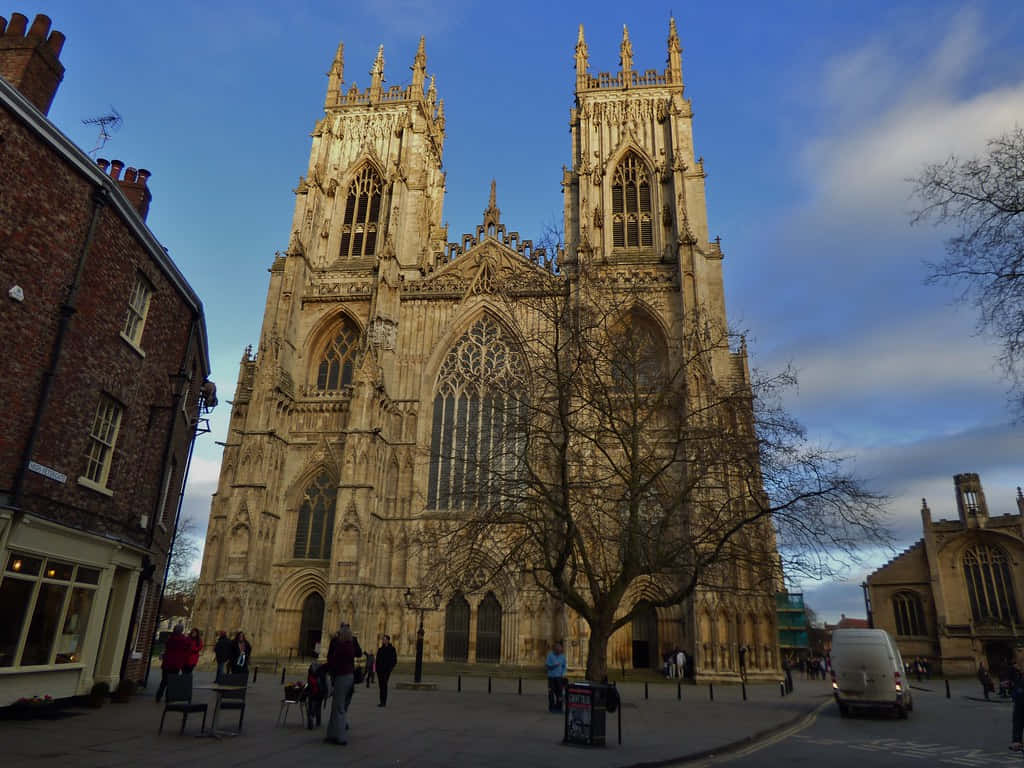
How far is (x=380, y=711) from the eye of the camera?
43.1 ft

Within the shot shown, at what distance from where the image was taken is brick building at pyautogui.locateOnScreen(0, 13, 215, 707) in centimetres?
1039

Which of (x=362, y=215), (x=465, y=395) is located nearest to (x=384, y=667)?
(x=465, y=395)

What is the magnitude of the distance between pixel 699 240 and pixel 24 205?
92.7 feet

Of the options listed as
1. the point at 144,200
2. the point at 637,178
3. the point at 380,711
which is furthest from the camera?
the point at 637,178

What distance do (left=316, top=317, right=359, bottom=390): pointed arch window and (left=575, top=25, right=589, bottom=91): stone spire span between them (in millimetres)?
19104

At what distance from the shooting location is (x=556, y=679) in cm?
1448

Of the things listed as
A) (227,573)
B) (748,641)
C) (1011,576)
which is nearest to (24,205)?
(227,573)

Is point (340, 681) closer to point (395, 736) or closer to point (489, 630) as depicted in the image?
point (395, 736)

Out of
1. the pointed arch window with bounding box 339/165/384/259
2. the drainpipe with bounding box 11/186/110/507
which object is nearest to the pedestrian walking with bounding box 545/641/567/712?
the drainpipe with bounding box 11/186/110/507

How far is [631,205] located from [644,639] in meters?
21.4

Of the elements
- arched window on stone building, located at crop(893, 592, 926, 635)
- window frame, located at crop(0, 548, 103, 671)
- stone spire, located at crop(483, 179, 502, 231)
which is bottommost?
window frame, located at crop(0, 548, 103, 671)

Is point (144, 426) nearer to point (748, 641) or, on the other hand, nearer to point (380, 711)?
point (380, 711)

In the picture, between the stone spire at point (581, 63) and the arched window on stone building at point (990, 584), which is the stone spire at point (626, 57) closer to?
the stone spire at point (581, 63)

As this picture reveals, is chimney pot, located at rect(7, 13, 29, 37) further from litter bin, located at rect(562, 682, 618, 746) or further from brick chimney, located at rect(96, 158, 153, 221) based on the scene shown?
litter bin, located at rect(562, 682, 618, 746)
